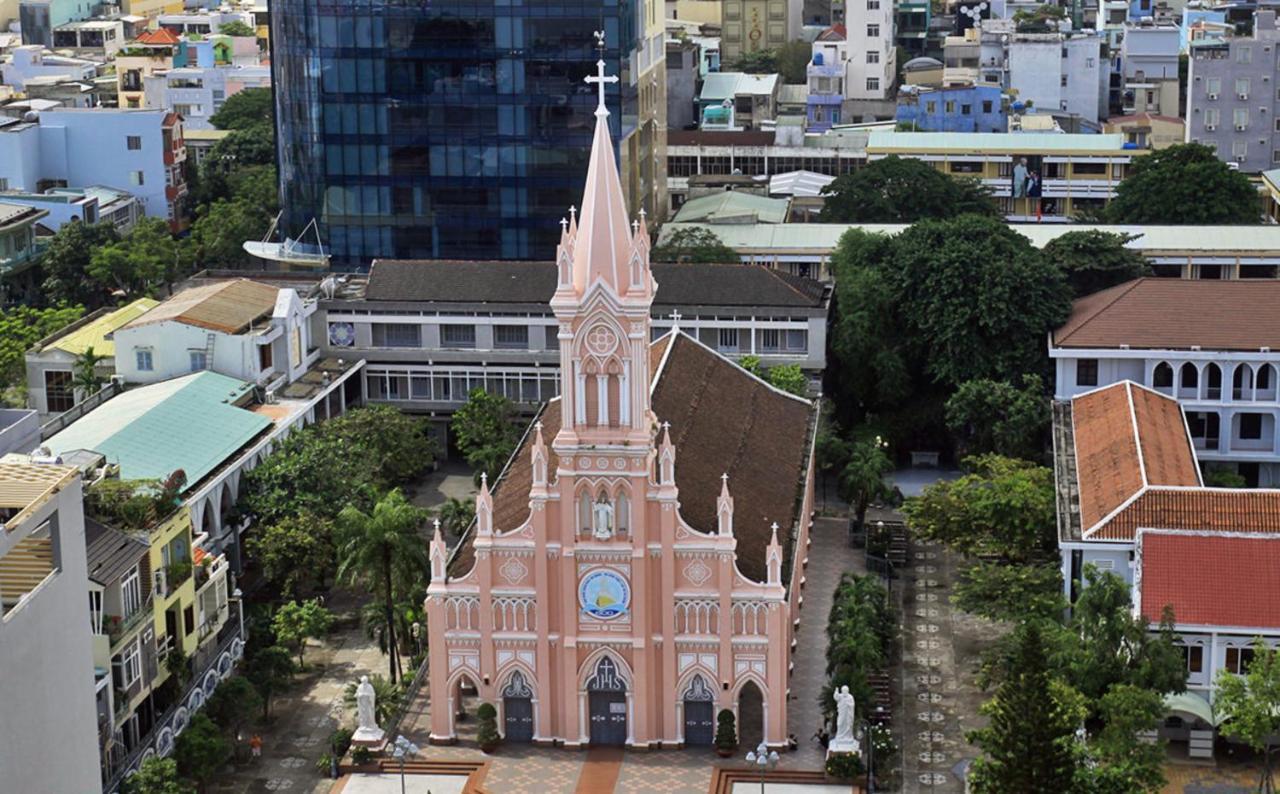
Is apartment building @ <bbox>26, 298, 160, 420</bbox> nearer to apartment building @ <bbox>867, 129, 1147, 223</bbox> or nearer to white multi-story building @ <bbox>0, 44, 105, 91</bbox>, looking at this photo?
apartment building @ <bbox>867, 129, 1147, 223</bbox>

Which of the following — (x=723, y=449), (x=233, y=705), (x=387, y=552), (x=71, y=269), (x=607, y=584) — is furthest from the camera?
(x=71, y=269)

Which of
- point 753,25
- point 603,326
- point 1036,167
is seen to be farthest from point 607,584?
point 753,25

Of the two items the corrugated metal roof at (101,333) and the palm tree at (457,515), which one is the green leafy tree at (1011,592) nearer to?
the palm tree at (457,515)

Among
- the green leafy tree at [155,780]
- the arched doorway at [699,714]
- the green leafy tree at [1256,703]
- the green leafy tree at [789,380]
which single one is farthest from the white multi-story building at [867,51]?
the green leafy tree at [155,780]

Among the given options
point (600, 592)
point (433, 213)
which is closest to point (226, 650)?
point (600, 592)

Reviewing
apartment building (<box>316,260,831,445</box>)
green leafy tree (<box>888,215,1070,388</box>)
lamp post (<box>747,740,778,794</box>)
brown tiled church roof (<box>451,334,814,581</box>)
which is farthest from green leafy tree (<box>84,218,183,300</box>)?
lamp post (<box>747,740,778,794</box>)

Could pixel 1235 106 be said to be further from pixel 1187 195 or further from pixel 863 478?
pixel 863 478
